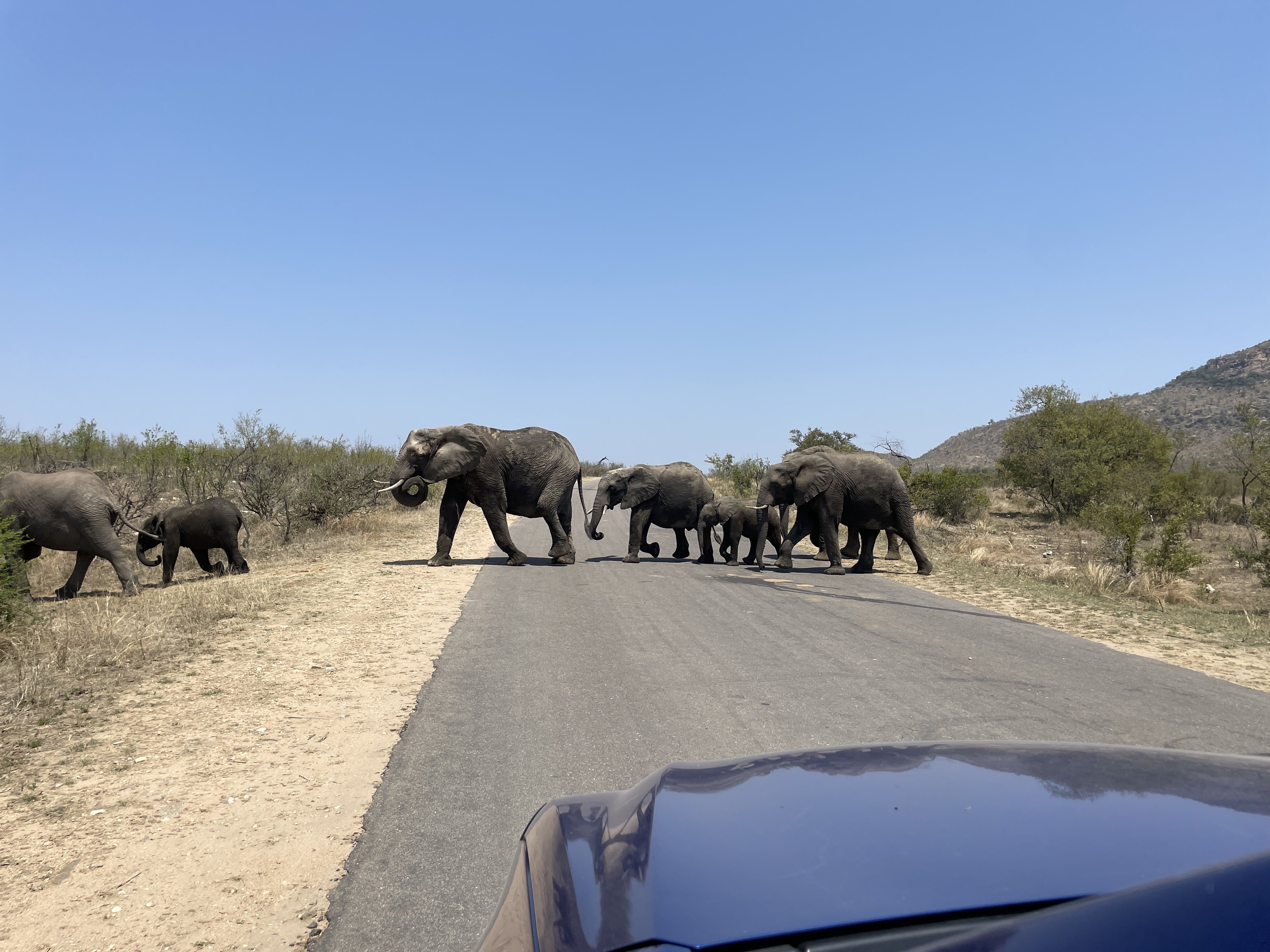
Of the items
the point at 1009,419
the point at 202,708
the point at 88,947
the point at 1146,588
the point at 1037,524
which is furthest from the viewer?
the point at 1009,419

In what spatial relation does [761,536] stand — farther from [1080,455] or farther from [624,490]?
[1080,455]

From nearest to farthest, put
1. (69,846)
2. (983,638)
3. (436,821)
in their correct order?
1. (69,846)
2. (436,821)
3. (983,638)

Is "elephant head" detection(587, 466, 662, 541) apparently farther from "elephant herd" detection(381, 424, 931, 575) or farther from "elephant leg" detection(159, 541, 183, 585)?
"elephant leg" detection(159, 541, 183, 585)

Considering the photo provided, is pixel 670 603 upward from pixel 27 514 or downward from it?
downward

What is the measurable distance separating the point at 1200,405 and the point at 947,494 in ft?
213

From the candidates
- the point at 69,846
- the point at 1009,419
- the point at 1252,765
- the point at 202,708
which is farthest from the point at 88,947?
the point at 1009,419

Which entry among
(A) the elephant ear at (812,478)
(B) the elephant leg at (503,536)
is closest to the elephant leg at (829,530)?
(A) the elephant ear at (812,478)

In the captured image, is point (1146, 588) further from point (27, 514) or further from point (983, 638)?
point (27, 514)

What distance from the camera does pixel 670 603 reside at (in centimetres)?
1090

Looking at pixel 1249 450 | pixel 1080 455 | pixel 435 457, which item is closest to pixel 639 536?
pixel 435 457

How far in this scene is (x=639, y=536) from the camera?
16734mm

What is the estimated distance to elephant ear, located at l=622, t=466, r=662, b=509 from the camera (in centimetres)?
1698

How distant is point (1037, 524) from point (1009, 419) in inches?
595

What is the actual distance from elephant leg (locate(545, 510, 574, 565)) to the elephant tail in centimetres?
649
